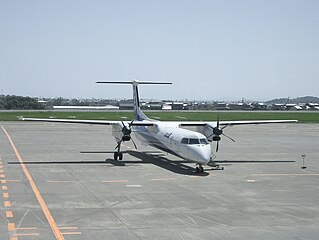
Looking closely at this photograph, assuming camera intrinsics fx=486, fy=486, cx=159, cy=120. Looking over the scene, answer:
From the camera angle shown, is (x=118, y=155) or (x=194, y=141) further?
(x=118, y=155)

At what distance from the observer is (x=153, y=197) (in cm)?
2072

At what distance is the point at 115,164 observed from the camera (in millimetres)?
31562

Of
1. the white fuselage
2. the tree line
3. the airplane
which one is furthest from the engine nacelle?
the tree line

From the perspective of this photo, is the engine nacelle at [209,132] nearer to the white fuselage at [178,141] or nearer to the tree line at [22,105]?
the white fuselage at [178,141]

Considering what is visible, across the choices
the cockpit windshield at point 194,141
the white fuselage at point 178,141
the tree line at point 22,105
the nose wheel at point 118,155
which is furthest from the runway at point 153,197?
the tree line at point 22,105

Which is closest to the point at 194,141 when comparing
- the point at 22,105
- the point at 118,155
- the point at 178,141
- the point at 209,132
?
the point at 178,141

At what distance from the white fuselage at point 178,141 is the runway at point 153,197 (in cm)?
109

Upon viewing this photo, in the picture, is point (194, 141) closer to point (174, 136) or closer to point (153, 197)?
point (174, 136)

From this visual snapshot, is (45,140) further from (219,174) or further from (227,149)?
(219,174)

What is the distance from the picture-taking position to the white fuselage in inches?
1062

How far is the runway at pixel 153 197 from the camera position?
50.4 ft

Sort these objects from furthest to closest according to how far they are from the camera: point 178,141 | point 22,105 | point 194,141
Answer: point 22,105 → point 178,141 → point 194,141

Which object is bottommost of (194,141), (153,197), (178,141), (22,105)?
(153,197)

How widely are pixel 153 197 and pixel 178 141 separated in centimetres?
853
